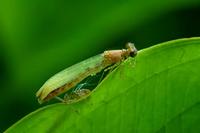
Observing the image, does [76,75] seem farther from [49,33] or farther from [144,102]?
[49,33]

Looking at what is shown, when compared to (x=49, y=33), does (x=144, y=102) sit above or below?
below

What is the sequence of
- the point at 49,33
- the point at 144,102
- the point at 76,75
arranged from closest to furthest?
1. the point at 144,102
2. the point at 76,75
3. the point at 49,33

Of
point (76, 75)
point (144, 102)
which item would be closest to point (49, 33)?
point (76, 75)

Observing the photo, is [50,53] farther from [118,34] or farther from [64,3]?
[118,34]

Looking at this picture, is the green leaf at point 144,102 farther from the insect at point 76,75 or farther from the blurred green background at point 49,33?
the blurred green background at point 49,33

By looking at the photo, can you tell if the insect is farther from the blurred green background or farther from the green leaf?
the blurred green background

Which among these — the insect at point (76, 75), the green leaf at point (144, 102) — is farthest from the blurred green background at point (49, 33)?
the green leaf at point (144, 102)

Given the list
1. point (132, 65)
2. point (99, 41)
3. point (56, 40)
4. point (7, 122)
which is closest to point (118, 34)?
point (99, 41)
